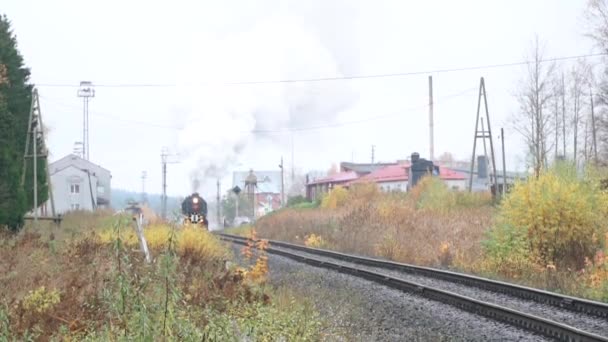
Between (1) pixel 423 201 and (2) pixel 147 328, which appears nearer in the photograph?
(2) pixel 147 328

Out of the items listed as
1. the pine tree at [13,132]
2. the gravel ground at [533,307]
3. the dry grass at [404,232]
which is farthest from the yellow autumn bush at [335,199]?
the gravel ground at [533,307]

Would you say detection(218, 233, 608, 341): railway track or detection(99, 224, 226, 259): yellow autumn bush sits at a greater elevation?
detection(99, 224, 226, 259): yellow autumn bush

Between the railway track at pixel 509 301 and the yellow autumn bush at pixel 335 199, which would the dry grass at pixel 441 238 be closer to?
the railway track at pixel 509 301

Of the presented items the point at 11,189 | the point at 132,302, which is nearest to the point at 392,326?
the point at 132,302

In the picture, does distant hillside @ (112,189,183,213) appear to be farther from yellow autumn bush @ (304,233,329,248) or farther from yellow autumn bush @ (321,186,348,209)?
yellow autumn bush @ (304,233,329,248)

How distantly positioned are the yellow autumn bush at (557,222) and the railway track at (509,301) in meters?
2.75

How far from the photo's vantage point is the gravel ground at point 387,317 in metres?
9.59

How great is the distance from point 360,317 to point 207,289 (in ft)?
8.15

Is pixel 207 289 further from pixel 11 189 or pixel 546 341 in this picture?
pixel 11 189

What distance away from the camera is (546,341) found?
358 inches

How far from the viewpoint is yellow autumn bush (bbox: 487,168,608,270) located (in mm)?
17578

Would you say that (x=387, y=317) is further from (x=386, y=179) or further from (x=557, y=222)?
(x=386, y=179)

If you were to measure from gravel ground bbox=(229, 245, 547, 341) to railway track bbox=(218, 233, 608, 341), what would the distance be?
0.28 m

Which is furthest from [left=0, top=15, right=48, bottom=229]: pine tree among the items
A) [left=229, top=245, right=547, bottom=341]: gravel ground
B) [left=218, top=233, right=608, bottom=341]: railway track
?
[left=229, top=245, right=547, bottom=341]: gravel ground
